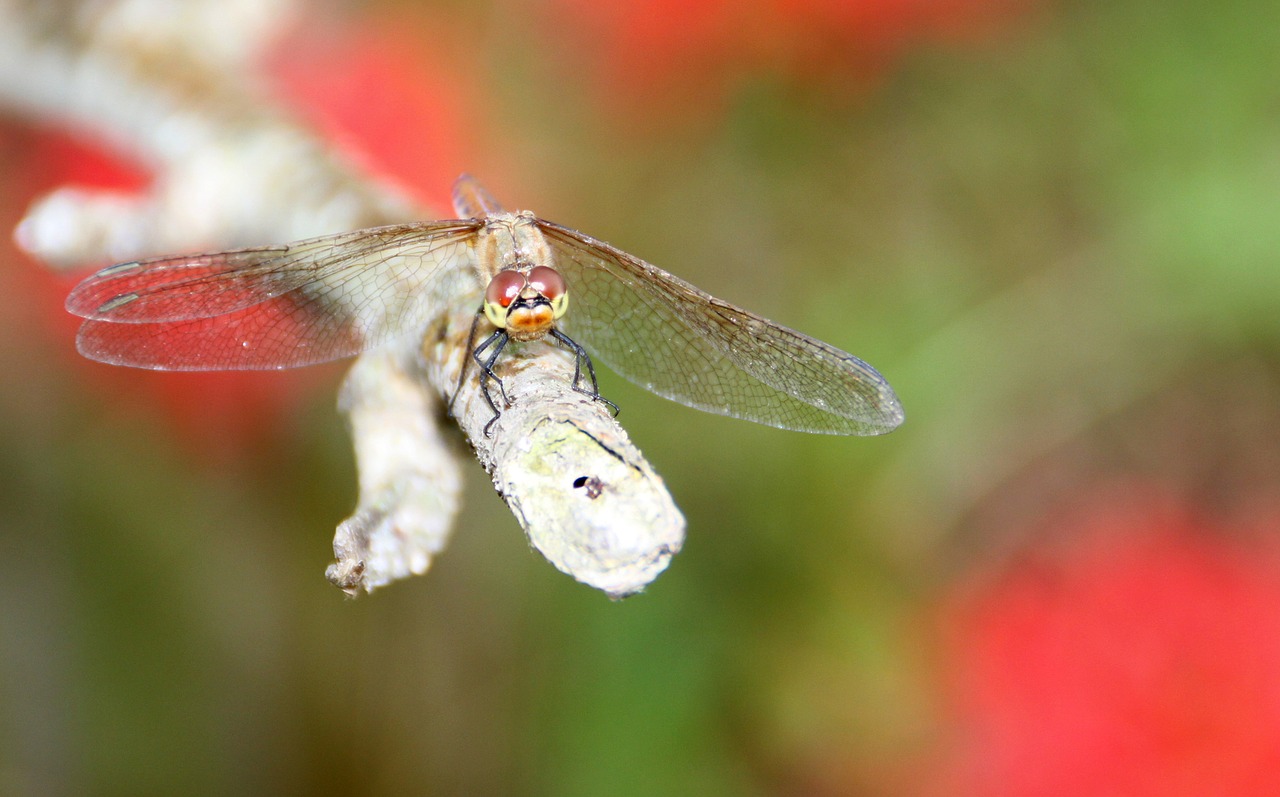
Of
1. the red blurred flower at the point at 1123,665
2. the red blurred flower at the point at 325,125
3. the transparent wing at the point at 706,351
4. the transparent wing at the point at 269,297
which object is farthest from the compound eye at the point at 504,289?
the red blurred flower at the point at 1123,665

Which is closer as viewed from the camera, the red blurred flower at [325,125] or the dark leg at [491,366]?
the dark leg at [491,366]

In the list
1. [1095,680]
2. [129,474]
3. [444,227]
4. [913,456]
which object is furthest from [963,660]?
[129,474]

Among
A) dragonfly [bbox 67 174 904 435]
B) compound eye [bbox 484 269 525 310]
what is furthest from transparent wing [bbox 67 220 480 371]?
compound eye [bbox 484 269 525 310]

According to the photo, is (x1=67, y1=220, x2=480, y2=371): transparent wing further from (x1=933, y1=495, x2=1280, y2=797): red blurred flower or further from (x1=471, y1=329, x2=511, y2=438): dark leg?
(x1=933, y1=495, x2=1280, y2=797): red blurred flower

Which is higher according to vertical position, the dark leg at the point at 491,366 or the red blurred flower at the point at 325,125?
the red blurred flower at the point at 325,125

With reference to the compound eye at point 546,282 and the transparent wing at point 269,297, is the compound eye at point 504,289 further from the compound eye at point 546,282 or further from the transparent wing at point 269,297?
the transparent wing at point 269,297

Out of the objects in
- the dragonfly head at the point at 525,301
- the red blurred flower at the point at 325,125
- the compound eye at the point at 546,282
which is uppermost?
the red blurred flower at the point at 325,125

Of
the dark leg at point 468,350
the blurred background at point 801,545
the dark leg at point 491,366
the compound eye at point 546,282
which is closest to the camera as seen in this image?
the dark leg at point 491,366
